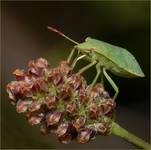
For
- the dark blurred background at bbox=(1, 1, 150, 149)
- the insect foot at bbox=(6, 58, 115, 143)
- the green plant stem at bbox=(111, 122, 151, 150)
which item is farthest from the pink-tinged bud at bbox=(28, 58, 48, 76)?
the dark blurred background at bbox=(1, 1, 150, 149)

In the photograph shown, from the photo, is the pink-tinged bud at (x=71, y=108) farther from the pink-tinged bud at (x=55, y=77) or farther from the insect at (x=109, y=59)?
the insect at (x=109, y=59)

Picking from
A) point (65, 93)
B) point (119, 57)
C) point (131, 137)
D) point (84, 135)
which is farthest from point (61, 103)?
point (119, 57)

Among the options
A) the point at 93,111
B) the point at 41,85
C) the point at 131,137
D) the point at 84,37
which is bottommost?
the point at 131,137

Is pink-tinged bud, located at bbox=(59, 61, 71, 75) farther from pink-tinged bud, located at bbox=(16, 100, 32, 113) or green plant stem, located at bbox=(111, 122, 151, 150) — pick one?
green plant stem, located at bbox=(111, 122, 151, 150)

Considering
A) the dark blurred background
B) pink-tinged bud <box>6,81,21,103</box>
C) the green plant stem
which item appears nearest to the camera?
the green plant stem

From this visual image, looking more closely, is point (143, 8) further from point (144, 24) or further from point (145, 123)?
point (145, 123)

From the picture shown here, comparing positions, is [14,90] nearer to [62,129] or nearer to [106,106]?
[62,129]

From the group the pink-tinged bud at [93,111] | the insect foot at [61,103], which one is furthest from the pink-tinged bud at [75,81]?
the pink-tinged bud at [93,111]
